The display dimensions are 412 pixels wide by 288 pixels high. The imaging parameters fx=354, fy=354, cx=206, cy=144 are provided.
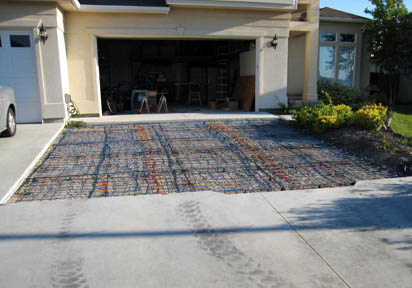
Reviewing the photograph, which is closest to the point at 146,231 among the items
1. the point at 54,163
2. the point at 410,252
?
the point at 410,252

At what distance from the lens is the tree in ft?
45.4

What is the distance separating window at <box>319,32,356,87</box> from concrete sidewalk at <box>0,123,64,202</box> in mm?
10814

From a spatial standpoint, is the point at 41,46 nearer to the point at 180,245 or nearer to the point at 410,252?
the point at 180,245

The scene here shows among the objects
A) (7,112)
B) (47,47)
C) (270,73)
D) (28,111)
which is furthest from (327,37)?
(7,112)

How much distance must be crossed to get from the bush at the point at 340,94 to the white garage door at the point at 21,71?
9.40 meters

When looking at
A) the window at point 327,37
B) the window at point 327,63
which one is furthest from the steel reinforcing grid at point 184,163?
the window at point 327,37

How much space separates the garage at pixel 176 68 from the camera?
15352mm

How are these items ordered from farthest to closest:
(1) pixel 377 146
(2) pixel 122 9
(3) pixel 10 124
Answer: (2) pixel 122 9
(3) pixel 10 124
(1) pixel 377 146

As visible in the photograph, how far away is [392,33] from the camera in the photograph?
549 inches

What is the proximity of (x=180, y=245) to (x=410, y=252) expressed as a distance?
2.27m

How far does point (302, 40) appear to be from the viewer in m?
14.4

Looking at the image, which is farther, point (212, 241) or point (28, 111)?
point (28, 111)

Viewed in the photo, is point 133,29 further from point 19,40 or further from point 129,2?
point 19,40

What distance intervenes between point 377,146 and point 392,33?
8849mm
